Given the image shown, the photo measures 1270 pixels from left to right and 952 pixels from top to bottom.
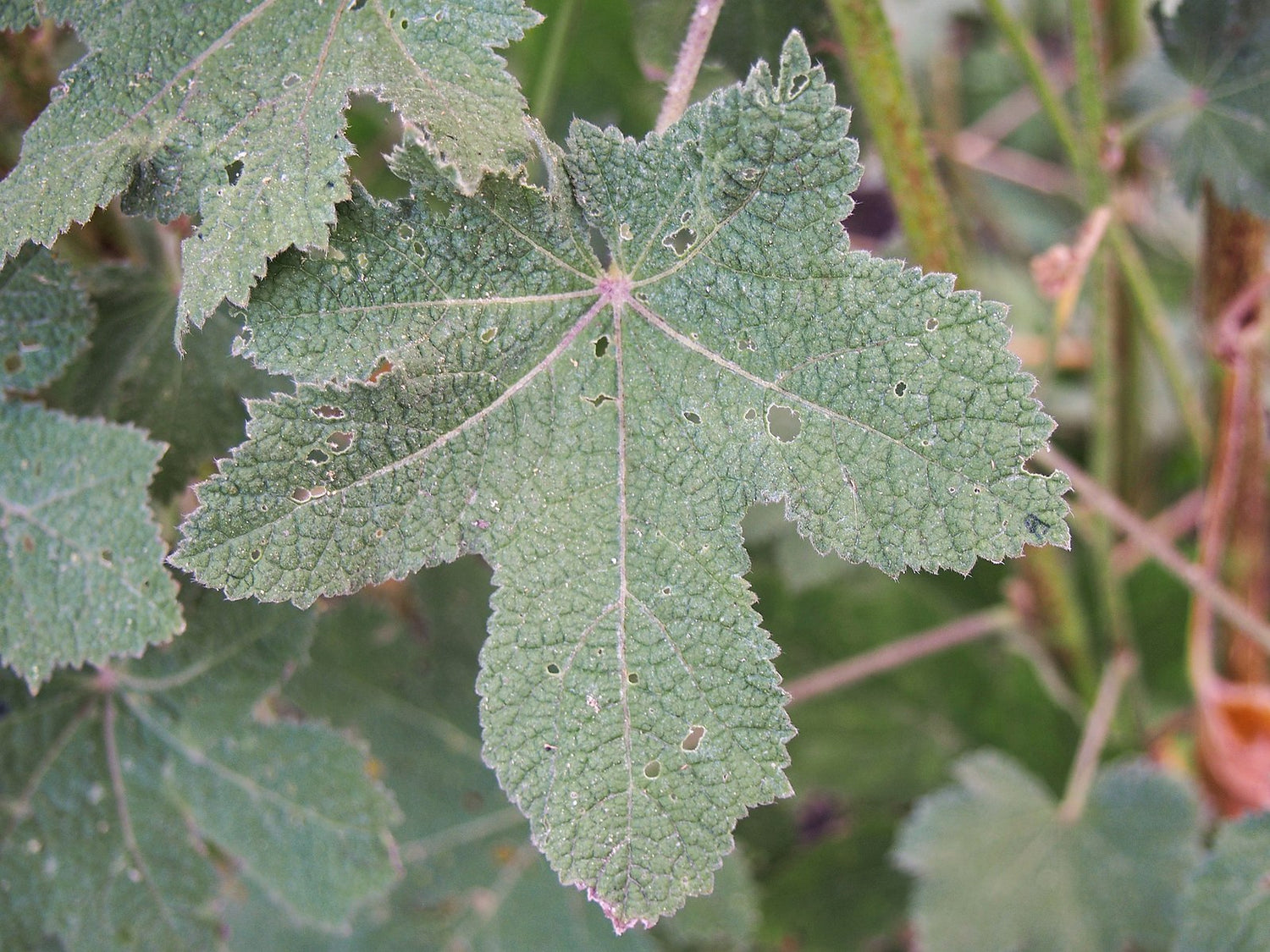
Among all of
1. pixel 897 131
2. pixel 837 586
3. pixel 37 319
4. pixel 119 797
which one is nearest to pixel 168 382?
pixel 37 319

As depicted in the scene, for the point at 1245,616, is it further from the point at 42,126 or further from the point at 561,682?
the point at 42,126

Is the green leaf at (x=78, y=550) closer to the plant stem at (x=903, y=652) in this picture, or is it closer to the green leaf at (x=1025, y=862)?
the plant stem at (x=903, y=652)

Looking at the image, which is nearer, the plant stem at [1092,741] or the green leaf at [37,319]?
the green leaf at [37,319]

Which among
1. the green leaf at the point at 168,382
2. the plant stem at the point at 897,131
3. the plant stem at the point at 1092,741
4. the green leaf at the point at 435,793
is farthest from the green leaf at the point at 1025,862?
the green leaf at the point at 168,382

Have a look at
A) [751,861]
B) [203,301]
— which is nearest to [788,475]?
[203,301]

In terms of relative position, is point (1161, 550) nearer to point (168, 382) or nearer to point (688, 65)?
point (688, 65)

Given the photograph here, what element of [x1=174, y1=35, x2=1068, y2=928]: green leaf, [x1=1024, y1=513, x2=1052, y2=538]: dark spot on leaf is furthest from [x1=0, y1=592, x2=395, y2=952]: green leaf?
[x1=1024, y1=513, x2=1052, y2=538]: dark spot on leaf
